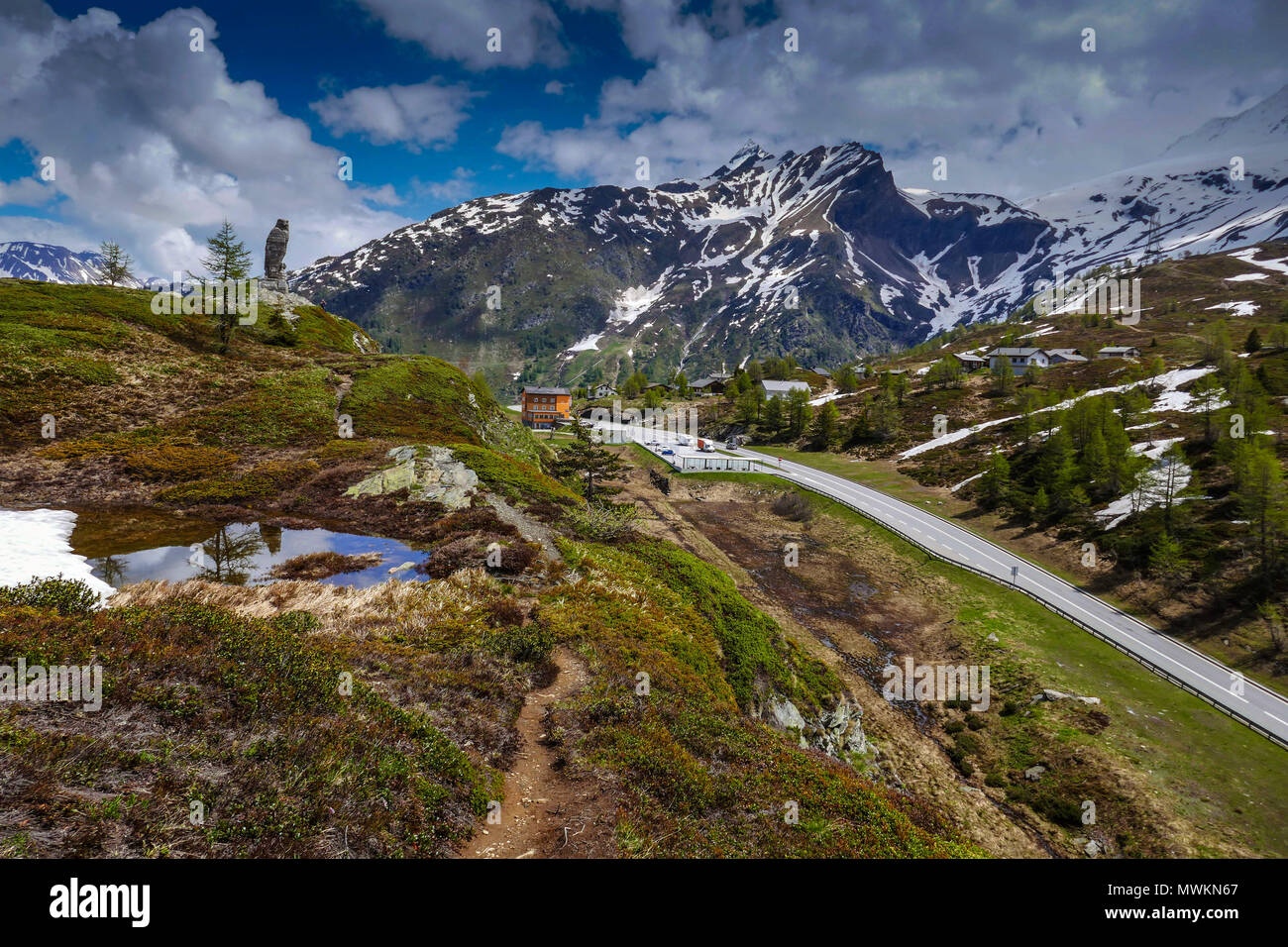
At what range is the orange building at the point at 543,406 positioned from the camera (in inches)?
4702

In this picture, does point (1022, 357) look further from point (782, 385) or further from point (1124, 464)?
point (1124, 464)

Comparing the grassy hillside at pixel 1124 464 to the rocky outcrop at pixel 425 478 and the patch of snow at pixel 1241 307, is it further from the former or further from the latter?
the patch of snow at pixel 1241 307

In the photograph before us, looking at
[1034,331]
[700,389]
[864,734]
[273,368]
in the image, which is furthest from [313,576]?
[1034,331]

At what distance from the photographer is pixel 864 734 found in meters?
24.5

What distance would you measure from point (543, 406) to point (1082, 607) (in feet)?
346

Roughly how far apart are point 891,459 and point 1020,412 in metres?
20.6

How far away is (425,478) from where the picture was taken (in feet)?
90.1

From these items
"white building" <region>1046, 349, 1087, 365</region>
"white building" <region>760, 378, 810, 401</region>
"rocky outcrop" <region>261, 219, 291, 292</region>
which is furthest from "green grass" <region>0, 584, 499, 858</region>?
"white building" <region>1046, 349, 1087, 365</region>

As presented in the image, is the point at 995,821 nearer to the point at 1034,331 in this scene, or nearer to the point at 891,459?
the point at 891,459

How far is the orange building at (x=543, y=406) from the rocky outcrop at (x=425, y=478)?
292 feet

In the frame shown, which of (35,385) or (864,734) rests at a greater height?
(35,385)

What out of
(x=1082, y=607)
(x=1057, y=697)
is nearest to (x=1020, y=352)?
(x=1082, y=607)

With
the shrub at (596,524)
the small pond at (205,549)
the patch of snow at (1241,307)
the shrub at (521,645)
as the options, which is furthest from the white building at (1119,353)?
the small pond at (205,549)

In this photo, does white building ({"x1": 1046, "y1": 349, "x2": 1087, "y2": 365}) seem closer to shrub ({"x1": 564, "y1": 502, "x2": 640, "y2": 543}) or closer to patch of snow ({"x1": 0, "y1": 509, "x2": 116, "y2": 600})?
shrub ({"x1": 564, "y1": 502, "x2": 640, "y2": 543})
